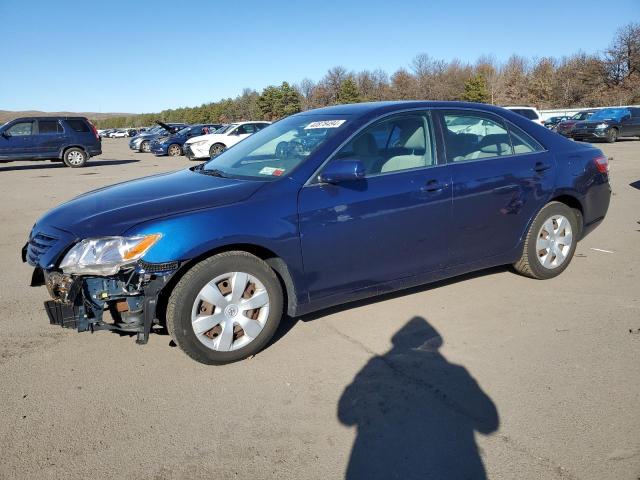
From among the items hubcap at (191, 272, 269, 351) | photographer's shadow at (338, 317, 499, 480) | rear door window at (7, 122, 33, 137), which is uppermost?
rear door window at (7, 122, 33, 137)

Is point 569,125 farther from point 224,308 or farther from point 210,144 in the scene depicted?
point 224,308

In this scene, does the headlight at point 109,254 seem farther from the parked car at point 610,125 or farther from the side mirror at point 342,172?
the parked car at point 610,125

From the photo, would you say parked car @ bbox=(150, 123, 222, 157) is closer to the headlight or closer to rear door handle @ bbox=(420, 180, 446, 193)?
rear door handle @ bbox=(420, 180, 446, 193)

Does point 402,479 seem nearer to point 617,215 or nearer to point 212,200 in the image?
point 212,200

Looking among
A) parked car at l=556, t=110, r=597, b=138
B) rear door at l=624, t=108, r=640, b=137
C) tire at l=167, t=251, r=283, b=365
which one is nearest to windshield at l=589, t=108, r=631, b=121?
rear door at l=624, t=108, r=640, b=137

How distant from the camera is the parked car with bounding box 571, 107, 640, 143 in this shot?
23.7 meters

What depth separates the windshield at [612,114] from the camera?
2389 centimetres

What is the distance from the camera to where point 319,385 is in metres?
3.11

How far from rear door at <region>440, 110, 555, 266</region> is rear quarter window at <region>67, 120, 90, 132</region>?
1842 centimetres

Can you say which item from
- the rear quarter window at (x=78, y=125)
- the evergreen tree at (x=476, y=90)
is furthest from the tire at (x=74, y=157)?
the evergreen tree at (x=476, y=90)

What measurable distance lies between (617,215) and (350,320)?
5.89 metres

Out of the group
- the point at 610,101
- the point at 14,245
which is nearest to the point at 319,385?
the point at 14,245

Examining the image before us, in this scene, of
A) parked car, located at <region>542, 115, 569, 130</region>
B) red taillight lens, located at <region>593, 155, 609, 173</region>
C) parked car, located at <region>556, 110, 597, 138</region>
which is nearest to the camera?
red taillight lens, located at <region>593, 155, 609, 173</region>

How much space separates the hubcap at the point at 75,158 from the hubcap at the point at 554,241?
61.8ft
